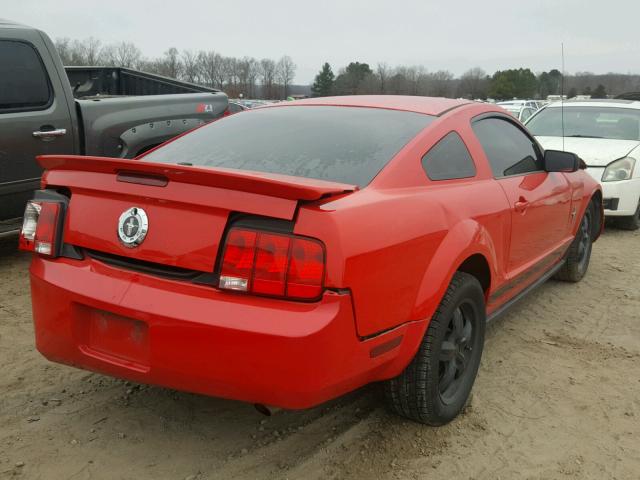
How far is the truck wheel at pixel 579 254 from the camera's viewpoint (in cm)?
475

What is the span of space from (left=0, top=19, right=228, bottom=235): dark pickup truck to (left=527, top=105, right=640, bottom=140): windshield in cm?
505

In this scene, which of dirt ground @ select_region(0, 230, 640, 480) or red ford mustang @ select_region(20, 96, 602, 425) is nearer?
red ford mustang @ select_region(20, 96, 602, 425)

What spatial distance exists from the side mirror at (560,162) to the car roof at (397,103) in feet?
2.73

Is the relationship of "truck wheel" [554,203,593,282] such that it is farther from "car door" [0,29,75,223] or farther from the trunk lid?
"car door" [0,29,75,223]

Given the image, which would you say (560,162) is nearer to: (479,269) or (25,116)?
(479,269)

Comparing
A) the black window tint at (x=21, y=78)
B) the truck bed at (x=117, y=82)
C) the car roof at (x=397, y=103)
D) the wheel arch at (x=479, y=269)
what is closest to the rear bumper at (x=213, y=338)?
the wheel arch at (x=479, y=269)

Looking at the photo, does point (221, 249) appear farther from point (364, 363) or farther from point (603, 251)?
point (603, 251)

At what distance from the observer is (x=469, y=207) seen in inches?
108

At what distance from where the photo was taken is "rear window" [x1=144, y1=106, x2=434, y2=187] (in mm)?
2518

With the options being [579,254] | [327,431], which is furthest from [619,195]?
[327,431]

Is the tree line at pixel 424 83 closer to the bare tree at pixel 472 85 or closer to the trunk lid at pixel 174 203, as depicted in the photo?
the bare tree at pixel 472 85

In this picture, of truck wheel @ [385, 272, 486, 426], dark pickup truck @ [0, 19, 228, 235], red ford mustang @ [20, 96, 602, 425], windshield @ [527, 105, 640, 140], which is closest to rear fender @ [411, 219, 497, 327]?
red ford mustang @ [20, 96, 602, 425]

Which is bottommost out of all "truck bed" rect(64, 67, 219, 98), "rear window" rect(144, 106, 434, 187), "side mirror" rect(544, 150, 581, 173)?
"side mirror" rect(544, 150, 581, 173)

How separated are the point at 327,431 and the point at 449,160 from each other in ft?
4.53
